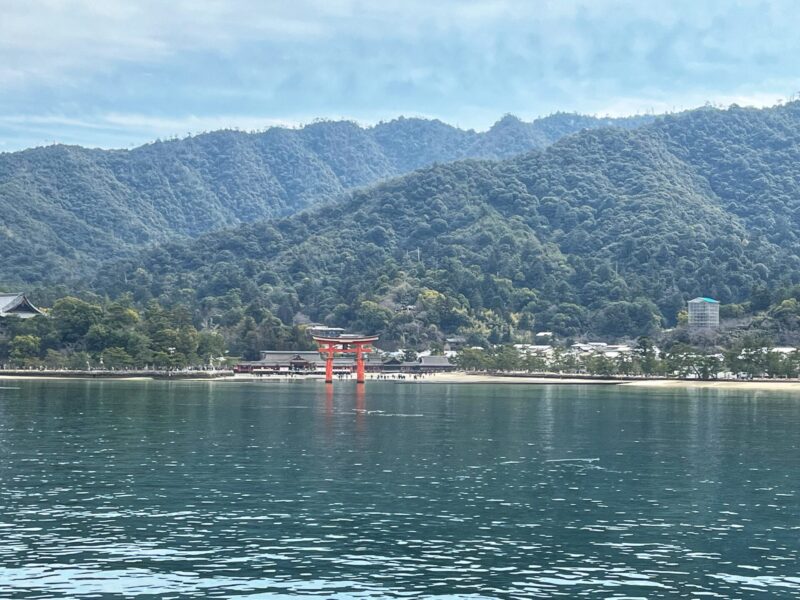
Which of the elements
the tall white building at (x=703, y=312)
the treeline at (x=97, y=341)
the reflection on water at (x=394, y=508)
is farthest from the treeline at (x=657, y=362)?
the reflection on water at (x=394, y=508)

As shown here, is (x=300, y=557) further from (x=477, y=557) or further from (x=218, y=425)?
(x=218, y=425)

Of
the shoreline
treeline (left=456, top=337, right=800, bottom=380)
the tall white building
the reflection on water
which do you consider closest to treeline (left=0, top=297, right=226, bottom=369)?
the shoreline

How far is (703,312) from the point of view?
174 m

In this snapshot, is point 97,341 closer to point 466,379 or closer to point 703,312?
point 466,379

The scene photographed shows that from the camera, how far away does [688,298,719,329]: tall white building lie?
172 meters

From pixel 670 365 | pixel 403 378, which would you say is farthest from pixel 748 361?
pixel 403 378

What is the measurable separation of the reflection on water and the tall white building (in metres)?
111

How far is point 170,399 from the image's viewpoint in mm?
85438

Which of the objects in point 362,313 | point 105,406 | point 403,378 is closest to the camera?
point 105,406

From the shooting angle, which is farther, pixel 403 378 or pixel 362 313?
pixel 362 313

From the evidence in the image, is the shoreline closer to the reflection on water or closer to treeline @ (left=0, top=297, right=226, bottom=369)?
treeline @ (left=0, top=297, right=226, bottom=369)

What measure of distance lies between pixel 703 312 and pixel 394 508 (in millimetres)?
149793

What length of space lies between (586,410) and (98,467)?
44.1 metres

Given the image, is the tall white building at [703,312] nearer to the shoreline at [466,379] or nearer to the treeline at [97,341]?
the shoreline at [466,379]
